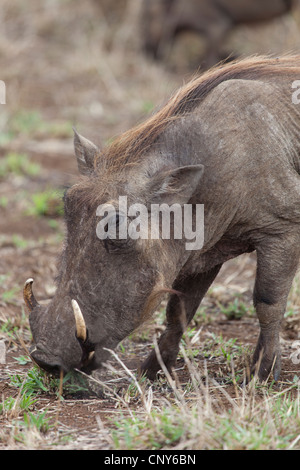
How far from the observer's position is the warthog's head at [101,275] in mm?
3207

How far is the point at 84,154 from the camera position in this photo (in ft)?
11.8

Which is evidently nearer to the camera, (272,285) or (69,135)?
(272,285)

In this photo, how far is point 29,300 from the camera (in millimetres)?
3420

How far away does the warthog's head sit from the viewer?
3.21m

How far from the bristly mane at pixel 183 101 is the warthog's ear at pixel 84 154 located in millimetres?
81

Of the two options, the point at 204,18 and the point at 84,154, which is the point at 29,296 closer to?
the point at 84,154

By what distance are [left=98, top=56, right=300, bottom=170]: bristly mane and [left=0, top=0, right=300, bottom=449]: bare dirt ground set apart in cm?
29

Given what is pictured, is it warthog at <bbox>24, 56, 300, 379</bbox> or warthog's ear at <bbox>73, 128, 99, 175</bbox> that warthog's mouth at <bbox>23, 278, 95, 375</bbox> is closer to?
warthog at <bbox>24, 56, 300, 379</bbox>

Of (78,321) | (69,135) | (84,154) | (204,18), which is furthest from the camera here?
(204,18)

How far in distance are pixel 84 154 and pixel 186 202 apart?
1.83 feet

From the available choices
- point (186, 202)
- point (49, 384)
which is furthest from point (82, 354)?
point (186, 202)

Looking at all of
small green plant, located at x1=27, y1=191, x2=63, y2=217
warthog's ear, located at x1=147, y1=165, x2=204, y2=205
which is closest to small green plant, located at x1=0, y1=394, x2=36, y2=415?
warthog's ear, located at x1=147, y1=165, x2=204, y2=205

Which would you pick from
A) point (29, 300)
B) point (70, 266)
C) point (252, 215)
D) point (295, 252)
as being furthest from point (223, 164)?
point (29, 300)

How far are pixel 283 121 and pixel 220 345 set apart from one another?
1.24m
